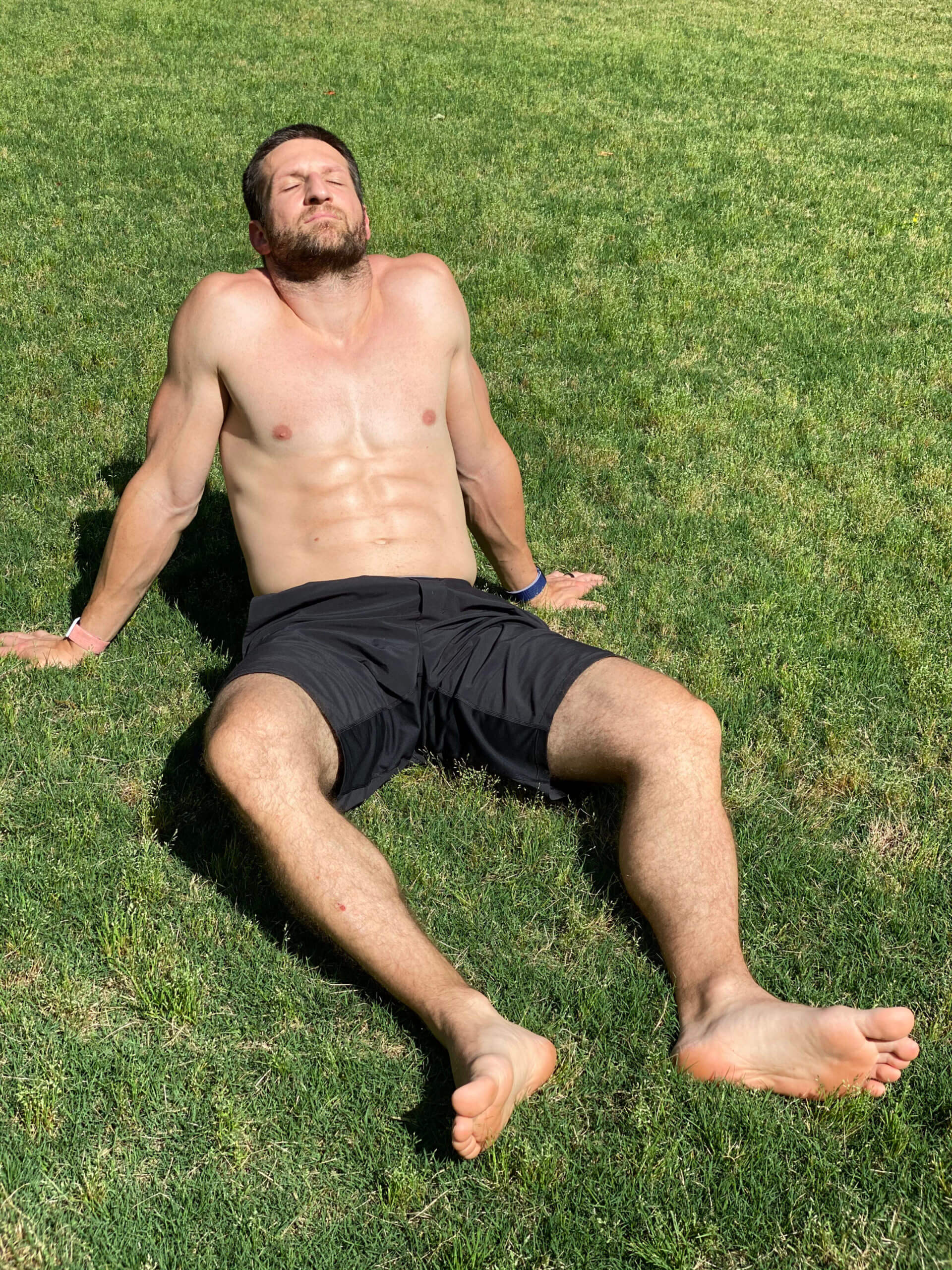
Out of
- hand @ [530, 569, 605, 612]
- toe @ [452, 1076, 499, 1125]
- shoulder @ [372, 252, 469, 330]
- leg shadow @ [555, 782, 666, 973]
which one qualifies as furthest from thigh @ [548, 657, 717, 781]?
shoulder @ [372, 252, 469, 330]

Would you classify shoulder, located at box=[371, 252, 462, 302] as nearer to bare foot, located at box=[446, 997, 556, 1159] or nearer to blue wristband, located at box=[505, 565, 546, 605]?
blue wristband, located at box=[505, 565, 546, 605]

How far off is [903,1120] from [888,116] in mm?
11830

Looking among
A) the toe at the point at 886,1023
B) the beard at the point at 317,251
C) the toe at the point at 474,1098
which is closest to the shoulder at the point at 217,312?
the beard at the point at 317,251

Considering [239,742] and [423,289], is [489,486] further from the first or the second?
[239,742]

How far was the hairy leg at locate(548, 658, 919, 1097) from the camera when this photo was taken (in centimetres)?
236

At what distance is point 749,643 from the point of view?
4.14m

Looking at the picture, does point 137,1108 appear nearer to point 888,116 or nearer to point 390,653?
point 390,653

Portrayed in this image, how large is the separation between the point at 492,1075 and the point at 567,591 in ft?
7.94

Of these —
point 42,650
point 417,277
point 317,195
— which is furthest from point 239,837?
point 317,195

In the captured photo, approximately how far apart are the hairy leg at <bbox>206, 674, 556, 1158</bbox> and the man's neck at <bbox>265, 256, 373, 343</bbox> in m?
1.28

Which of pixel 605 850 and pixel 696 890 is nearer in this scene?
pixel 696 890

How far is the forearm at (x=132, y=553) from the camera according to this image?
12.2 ft

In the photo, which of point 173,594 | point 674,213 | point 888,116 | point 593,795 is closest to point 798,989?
point 593,795

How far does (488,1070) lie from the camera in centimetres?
223
